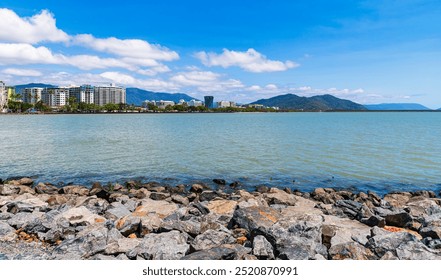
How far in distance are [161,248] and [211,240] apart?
1235 mm

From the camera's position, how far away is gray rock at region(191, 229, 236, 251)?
8155mm

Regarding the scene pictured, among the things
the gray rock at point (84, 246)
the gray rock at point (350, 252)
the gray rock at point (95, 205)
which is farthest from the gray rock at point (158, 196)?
the gray rock at point (350, 252)

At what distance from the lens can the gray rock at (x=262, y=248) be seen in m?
7.73

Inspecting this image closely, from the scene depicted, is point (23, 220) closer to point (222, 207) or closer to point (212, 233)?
point (212, 233)

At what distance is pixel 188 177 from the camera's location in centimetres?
2220

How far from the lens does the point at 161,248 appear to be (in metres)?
7.89

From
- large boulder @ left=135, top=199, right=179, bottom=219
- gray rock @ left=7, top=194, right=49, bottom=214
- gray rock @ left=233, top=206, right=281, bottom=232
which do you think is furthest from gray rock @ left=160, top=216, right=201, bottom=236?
gray rock @ left=7, top=194, right=49, bottom=214

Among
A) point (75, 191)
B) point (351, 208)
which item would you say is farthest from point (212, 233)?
point (75, 191)

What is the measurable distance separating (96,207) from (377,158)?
82.8 ft

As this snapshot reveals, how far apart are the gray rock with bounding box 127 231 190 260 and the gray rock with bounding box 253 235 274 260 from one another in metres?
1.55

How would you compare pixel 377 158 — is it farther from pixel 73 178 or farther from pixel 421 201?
pixel 73 178

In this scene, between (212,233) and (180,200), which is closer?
(212,233)

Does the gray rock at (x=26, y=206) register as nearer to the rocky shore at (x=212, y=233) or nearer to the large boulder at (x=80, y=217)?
the rocky shore at (x=212, y=233)
